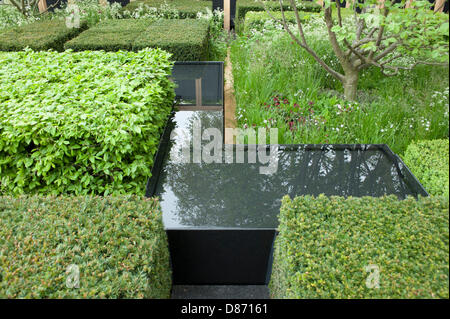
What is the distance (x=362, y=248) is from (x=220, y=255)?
1170 millimetres

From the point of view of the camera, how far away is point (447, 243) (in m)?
1.84

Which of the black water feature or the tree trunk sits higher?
the tree trunk

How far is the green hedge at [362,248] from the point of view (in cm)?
183

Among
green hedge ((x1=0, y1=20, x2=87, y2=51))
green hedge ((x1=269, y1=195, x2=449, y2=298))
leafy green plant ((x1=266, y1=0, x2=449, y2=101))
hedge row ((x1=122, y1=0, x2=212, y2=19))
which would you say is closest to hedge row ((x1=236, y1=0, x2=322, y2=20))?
hedge row ((x1=122, y1=0, x2=212, y2=19))

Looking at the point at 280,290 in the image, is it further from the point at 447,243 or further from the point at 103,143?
the point at 103,143

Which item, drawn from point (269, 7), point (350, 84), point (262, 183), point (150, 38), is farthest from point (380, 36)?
point (269, 7)

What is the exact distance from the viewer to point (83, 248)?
6.81 ft

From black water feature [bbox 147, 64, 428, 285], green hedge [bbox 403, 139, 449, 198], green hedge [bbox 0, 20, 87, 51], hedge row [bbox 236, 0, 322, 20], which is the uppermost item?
hedge row [bbox 236, 0, 322, 20]

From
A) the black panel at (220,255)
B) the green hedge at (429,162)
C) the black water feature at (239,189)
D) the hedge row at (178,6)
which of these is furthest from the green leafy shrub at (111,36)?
the green hedge at (429,162)

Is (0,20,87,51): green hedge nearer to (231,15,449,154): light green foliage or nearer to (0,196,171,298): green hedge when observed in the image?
(231,15,449,154): light green foliage

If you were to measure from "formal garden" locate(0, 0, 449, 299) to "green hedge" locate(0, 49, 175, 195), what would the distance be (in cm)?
2

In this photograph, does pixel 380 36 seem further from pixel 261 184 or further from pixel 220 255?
pixel 220 255

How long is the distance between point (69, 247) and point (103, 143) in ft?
3.79

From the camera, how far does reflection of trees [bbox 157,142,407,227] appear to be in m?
2.93
